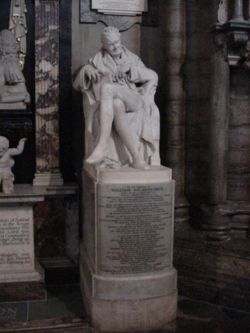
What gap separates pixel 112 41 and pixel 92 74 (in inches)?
13.5

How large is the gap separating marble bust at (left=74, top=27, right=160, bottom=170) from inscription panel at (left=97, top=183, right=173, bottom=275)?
29 centimetres

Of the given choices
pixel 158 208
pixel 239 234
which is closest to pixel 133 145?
pixel 158 208

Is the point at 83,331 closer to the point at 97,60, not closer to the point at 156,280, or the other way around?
the point at 156,280

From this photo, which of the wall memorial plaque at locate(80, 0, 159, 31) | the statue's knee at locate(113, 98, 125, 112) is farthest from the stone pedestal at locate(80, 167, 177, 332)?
the wall memorial plaque at locate(80, 0, 159, 31)

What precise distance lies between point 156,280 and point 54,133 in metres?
2.03

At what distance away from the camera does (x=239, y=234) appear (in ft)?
15.8

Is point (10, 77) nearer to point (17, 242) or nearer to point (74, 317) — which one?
point (17, 242)

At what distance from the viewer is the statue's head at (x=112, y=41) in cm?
429

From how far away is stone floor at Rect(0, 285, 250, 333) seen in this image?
3805 millimetres

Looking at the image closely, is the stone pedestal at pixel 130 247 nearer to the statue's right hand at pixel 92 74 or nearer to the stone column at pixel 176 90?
the statue's right hand at pixel 92 74

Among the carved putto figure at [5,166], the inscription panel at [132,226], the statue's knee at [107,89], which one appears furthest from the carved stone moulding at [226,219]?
the carved putto figure at [5,166]

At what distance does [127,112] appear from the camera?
4.09 m

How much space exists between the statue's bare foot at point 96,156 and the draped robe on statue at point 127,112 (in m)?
0.09

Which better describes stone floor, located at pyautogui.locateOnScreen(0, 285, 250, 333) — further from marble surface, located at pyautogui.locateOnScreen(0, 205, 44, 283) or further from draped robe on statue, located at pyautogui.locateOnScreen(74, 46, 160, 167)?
draped robe on statue, located at pyautogui.locateOnScreen(74, 46, 160, 167)
